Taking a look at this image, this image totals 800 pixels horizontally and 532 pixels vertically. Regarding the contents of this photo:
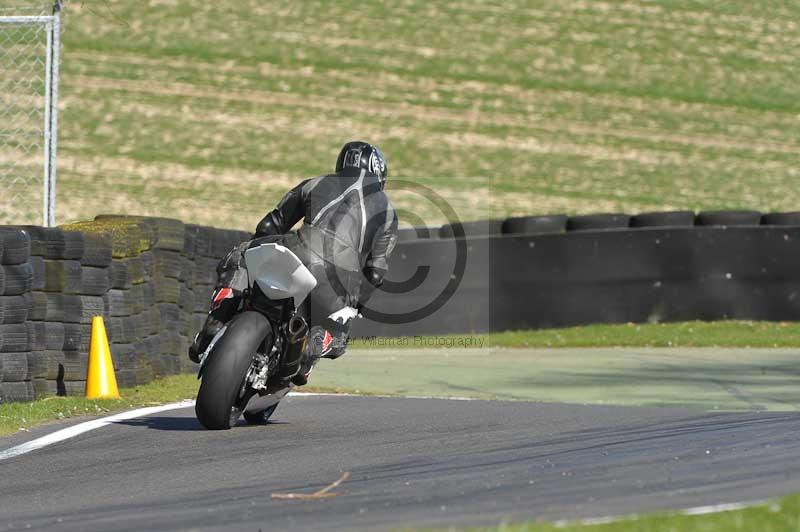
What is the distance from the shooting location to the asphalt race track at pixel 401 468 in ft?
18.3

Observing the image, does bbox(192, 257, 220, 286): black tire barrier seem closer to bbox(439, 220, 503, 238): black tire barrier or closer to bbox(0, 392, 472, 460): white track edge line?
bbox(0, 392, 472, 460): white track edge line

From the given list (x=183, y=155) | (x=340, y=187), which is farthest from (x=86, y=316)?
(x=183, y=155)

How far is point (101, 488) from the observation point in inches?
259

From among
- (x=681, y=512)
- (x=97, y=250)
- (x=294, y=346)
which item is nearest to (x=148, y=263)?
(x=97, y=250)

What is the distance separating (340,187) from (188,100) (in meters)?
20.7

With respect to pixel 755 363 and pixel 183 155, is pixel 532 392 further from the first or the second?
pixel 183 155

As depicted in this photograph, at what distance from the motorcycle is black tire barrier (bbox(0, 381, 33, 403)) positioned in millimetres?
1834

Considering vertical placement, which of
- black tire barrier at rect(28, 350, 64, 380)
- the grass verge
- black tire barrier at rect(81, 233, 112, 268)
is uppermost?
black tire barrier at rect(81, 233, 112, 268)

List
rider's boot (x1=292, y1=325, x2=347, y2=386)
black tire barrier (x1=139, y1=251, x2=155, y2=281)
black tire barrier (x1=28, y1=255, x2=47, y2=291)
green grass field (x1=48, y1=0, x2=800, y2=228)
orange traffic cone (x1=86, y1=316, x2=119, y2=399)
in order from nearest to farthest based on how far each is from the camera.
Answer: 1. rider's boot (x1=292, y1=325, x2=347, y2=386)
2. black tire barrier (x1=28, y1=255, x2=47, y2=291)
3. orange traffic cone (x1=86, y1=316, x2=119, y2=399)
4. black tire barrier (x1=139, y1=251, x2=155, y2=281)
5. green grass field (x1=48, y1=0, x2=800, y2=228)

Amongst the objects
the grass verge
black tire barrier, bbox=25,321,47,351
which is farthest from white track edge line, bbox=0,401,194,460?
the grass verge

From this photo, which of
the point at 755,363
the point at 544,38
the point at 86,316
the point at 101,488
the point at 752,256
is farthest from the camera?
the point at 544,38

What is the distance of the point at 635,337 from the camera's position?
16.0 meters

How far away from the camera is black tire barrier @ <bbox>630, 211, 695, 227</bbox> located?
16.9 m

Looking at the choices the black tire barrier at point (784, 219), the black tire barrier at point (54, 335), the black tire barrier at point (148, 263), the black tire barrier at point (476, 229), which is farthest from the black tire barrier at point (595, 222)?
the black tire barrier at point (54, 335)
